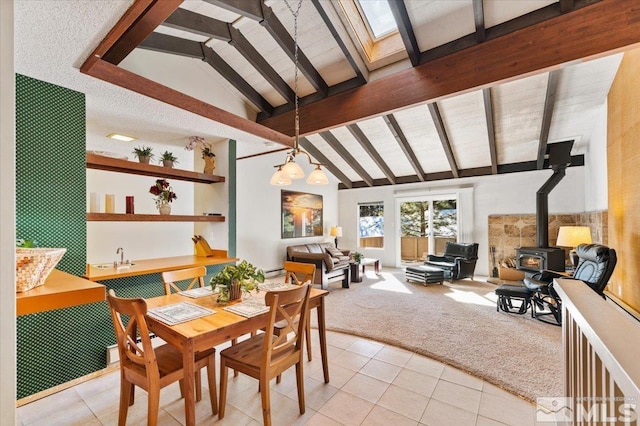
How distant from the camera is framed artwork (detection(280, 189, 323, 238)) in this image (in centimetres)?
683

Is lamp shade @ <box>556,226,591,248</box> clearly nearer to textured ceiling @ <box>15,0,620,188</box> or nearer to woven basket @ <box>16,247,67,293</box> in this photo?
textured ceiling @ <box>15,0,620,188</box>

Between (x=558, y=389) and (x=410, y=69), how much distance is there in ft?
11.1

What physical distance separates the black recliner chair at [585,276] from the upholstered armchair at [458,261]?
1.77m

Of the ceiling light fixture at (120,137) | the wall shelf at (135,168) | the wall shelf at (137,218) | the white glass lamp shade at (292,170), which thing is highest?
the ceiling light fixture at (120,137)

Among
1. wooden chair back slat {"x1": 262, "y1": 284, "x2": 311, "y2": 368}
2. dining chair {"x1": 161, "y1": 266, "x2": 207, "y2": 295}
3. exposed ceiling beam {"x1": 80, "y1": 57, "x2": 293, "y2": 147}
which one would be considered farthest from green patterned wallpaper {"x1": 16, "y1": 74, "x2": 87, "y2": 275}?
wooden chair back slat {"x1": 262, "y1": 284, "x2": 311, "y2": 368}

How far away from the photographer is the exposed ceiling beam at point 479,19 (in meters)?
2.53

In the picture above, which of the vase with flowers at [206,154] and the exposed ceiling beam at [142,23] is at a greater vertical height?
the exposed ceiling beam at [142,23]

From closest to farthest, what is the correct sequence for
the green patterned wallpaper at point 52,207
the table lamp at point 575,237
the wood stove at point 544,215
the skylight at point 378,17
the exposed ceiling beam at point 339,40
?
the green patterned wallpaper at point 52,207 → the exposed ceiling beam at point 339,40 → the skylight at point 378,17 → the table lamp at point 575,237 → the wood stove at point 544,215

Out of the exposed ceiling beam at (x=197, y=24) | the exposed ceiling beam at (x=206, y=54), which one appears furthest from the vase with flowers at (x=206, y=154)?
the exposed ceiling beam at (x=197, y=24)

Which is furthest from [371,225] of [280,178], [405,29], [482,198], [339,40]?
[280,178]

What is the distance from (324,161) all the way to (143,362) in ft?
20.5

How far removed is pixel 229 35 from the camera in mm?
3014

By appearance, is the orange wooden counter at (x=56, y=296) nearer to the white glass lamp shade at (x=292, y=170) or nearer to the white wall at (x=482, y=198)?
the white glass lamp shade at (x=292, y=170)

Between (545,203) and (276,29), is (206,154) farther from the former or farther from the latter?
(545,203)
